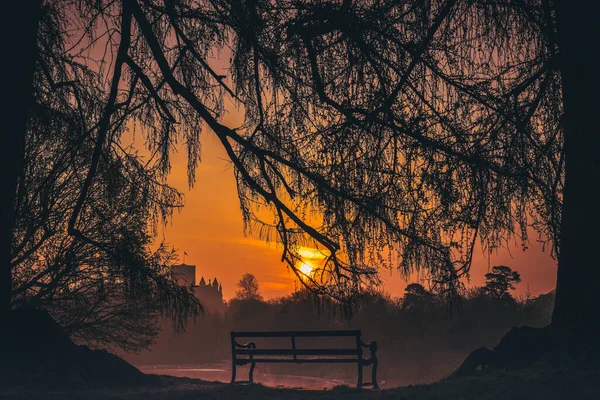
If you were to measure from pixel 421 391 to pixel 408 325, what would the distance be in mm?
33285

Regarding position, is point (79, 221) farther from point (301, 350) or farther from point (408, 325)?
point (408, 325)

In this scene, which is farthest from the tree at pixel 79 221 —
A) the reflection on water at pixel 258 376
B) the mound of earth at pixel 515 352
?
the reflection on water at pixel 258 376

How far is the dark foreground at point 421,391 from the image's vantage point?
5.35 metres

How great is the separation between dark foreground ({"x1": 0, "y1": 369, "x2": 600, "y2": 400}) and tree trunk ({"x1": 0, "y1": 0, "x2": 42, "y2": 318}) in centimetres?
143

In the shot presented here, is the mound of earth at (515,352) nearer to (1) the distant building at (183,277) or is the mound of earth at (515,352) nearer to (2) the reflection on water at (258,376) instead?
(1) the distant building at (183,277)

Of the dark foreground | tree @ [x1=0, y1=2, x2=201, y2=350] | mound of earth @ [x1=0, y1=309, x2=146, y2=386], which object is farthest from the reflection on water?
mound of earth @ [x1=0, y1=309, x2=146, y2=386]

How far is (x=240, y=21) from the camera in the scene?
5082 millimetres

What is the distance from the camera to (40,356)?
6984 mm

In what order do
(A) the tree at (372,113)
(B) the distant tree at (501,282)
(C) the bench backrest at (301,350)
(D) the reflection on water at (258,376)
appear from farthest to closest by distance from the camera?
(D) the reflection on water at (258,376), (B) the distant tree at (501,282), (C) the bench backrest at (301,350), (A) the tree at (372,113)

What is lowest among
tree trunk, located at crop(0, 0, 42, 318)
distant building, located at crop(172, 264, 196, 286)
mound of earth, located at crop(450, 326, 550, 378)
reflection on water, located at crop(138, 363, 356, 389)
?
reflection on water, located at crop(138, 363, 356, 389)

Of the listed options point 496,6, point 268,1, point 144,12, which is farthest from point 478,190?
point 144,12

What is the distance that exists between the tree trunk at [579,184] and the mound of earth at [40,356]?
5.76 metres

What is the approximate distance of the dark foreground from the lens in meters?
A: 5.35

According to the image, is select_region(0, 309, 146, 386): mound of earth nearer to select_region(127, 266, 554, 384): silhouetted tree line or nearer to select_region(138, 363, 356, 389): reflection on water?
select_region(127, 266, 554, 384): silhouetted tree line
